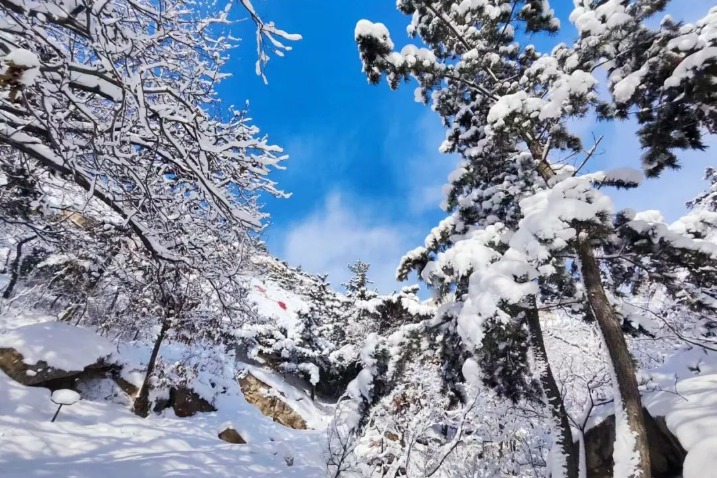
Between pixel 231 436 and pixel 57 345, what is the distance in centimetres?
603

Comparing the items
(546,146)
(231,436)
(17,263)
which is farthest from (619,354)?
(231,436)

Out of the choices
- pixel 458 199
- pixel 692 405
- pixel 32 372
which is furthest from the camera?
pixel 32 372

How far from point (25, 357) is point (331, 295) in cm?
2227

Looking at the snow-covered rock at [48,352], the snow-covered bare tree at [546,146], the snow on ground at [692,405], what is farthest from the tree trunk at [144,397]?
the snow on ground at [692,405]

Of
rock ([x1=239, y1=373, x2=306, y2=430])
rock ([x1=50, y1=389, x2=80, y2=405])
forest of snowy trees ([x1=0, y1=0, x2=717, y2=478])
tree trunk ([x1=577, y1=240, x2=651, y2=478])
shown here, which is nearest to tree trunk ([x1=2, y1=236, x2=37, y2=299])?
forest of snowy trees ([x1=0, y1=0, x2=717, y2=478])

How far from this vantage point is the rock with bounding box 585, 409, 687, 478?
17.8ft

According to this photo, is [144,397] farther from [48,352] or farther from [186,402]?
[48,352]

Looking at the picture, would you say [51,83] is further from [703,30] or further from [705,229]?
[705,229]

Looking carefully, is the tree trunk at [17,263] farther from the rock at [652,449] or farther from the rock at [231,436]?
the rock at [652,449]

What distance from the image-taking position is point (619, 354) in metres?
4.38

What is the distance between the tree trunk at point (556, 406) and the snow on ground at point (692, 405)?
4.30 ft

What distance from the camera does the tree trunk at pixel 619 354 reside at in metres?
3.92

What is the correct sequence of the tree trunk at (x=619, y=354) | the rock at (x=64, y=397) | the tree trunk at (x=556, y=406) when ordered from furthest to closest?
the rock at (x=64, y=397) → the tree trunk at (x=556, y=406) → the tree trunk at (x=619, y=354)

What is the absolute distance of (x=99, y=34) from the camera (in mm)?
2244
